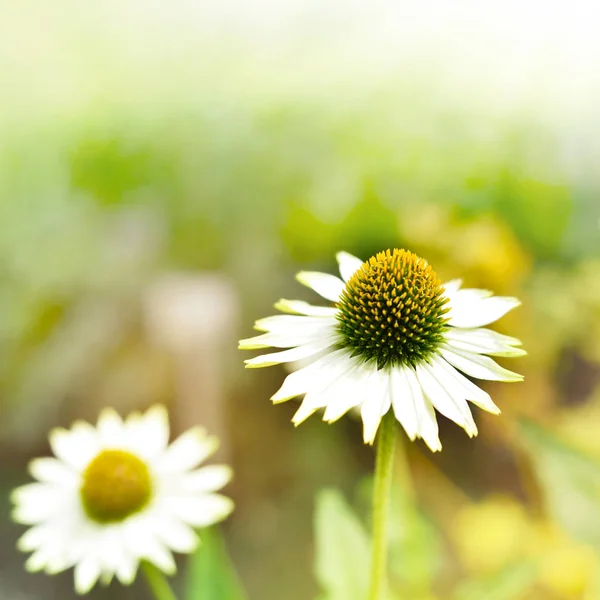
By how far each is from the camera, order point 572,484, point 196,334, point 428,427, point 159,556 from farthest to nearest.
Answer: point 196,334, point 572,484, point 159,556, point 428,427

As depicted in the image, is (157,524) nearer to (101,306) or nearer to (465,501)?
(465,501)

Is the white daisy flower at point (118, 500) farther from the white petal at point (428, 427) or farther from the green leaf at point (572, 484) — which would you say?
the green leaf at point (572, 484)

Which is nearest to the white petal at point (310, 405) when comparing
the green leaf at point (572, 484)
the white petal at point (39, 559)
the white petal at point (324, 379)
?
the white petal at point (324, 379)

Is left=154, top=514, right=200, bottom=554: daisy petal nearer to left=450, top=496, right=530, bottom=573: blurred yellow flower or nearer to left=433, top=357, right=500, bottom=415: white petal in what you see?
left=433, top=357, right=500, bottom=415: white petal

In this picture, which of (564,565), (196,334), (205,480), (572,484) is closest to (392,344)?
(205,480)

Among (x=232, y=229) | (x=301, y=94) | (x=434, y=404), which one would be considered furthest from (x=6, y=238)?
(x=434, y=404)

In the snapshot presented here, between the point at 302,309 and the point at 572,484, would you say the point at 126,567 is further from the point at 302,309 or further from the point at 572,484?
the point at 572,484
